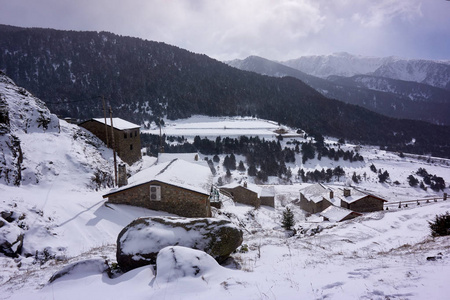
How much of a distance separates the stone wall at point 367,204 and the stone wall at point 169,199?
33.4m

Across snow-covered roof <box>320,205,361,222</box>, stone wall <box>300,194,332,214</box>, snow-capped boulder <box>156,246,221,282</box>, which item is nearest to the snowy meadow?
snow-capped boulder <box>156,246,221,282</box>

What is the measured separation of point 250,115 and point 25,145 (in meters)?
150

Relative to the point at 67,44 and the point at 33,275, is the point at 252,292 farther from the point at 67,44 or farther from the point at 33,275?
the point at 67,44

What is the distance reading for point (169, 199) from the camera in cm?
1683

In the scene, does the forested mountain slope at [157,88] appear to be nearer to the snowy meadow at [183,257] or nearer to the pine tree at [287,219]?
the snowy meadow at [183,257]

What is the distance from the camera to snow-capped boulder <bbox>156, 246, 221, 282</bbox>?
5.40 meters

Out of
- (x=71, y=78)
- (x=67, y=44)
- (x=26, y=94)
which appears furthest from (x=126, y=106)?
(x=26, y=94)

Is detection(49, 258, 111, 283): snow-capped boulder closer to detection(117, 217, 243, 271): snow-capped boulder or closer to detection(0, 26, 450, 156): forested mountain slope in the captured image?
detection(117, 217, 243, 271): snow-capped boulder

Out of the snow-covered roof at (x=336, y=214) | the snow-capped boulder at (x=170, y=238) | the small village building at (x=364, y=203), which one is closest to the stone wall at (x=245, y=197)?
the snow-covered roof at (x=336, y=214)

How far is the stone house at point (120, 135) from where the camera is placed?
1220 inches

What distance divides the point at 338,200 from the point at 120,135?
1611 inches

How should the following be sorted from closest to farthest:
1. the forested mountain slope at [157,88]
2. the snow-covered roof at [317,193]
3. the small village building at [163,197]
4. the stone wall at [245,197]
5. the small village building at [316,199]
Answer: the small village building at [163,197] → the stone wall at [245,197] → the small village building at [316,199] → the snow-covered roof at [317,193] → the forested mountain slope at [157,88]

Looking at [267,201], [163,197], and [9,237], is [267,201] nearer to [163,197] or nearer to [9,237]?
[163,197]

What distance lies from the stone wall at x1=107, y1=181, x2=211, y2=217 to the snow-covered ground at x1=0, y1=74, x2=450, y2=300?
62cm
